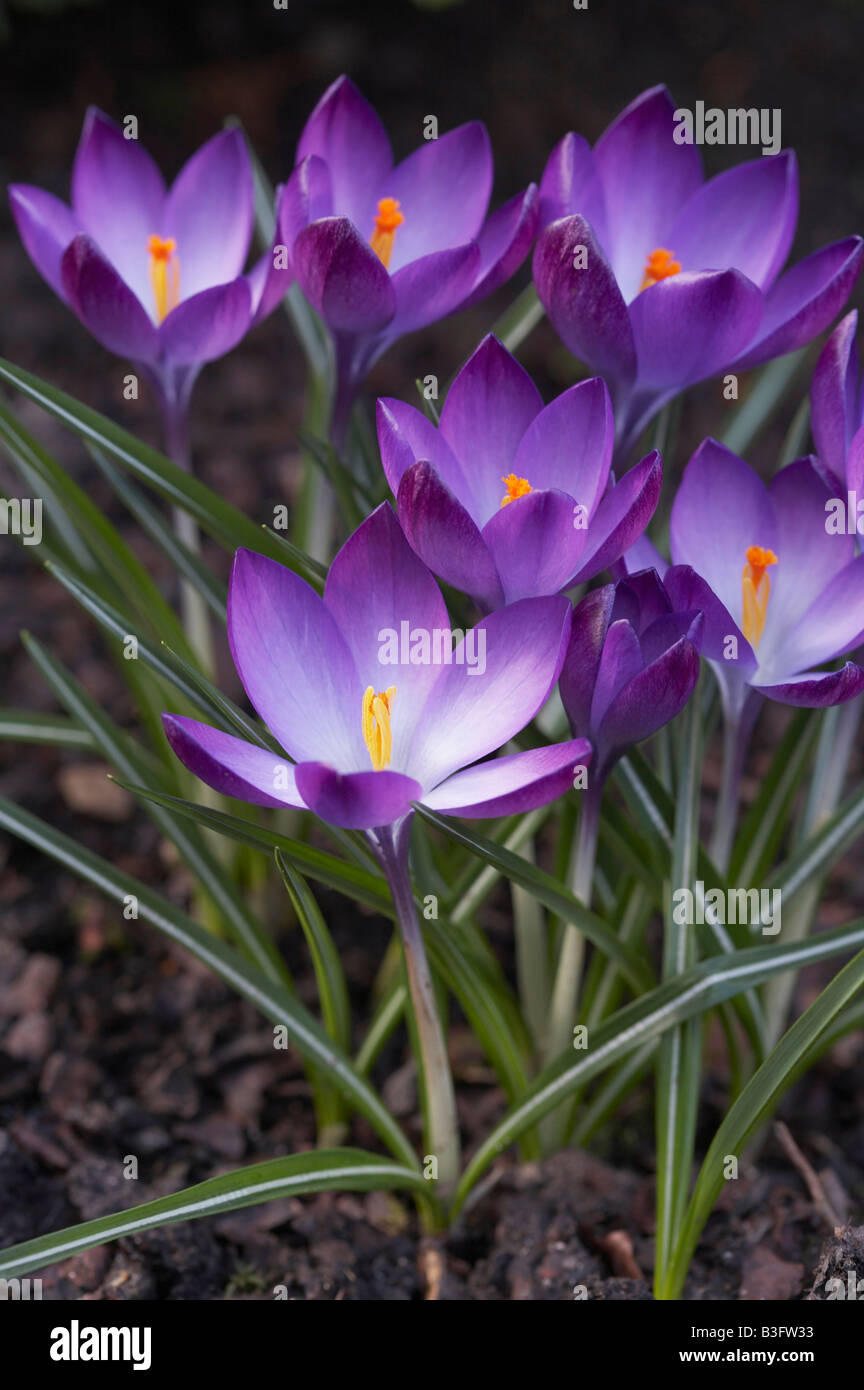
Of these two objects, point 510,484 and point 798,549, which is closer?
point 510,484

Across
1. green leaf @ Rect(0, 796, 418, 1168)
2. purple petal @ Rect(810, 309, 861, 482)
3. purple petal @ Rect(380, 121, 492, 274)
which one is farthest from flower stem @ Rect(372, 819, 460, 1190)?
purple petal @ Rect(380, 121, 492, 274)

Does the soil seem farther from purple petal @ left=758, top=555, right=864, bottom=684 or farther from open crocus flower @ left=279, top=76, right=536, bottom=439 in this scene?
open crocus flower @ left=279, top=76, right=536, bottom=439

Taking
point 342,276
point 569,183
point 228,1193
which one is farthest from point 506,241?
point 228,1193

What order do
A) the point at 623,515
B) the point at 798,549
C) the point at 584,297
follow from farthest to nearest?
the point at 798,549, the point at 584,297, the point at 623,515

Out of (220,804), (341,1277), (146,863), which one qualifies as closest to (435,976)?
(341,1277)

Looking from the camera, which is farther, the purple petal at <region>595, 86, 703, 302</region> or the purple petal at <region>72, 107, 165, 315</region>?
the purple petal at <region>72, 107, 165, 315</region>

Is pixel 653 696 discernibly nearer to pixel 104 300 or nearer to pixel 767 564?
pixel 767 564
